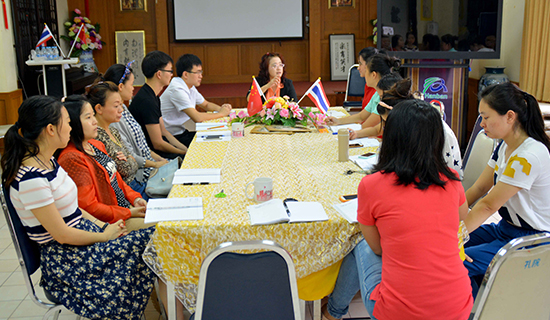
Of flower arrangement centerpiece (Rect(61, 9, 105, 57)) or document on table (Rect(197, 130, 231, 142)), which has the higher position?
flower arrangement centerpiece (Rect(61, 9, 105, 57))

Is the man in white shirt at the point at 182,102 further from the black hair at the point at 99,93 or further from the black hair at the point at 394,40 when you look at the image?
the black hair at the point at 394,40

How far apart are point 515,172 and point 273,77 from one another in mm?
2796

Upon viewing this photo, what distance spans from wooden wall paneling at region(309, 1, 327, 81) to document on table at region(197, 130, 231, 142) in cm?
487

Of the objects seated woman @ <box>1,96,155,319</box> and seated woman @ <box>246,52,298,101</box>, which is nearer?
seated woman @ <box>1,96,155,319</box>

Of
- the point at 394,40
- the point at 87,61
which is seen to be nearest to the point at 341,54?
the point at 394,40

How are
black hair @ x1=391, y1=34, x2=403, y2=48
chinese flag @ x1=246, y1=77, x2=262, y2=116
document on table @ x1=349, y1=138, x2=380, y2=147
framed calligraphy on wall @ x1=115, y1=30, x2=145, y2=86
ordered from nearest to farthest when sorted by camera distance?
document on table @ x1=349, y1=138, x2=380, y2=147 → chinese flag @ x1=246, y1=77, x2=262, y2=116 → black hair @ x1=391, y1=34, x2=403, y2=48 → framed calligraphy on wall @ x1=115, y1=30, x2=145, y2=86

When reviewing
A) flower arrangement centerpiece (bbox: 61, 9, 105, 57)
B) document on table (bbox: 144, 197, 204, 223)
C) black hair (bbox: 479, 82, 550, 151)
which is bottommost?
document on table (bbox: 144, 197, 204, 223)

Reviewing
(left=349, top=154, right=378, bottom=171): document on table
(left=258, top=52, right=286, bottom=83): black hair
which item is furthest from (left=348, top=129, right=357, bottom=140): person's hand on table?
(left=258, top=52, right=286, bottom=83): black hair

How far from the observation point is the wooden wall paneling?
762cm

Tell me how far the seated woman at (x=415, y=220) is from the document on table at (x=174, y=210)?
0.61 meters

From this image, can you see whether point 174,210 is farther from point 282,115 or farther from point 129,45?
point 129,45

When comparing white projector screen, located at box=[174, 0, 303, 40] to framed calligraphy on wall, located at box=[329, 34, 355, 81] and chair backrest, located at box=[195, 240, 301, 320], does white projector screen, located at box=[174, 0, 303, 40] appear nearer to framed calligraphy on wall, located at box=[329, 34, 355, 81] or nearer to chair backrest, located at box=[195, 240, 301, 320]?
framed calligraphy on wall, located at box=[329, 34, 355, 81]

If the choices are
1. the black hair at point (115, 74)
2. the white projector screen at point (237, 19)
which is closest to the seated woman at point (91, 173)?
the black hair at point (115, 74)

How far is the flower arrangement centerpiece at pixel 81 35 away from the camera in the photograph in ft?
22.9
